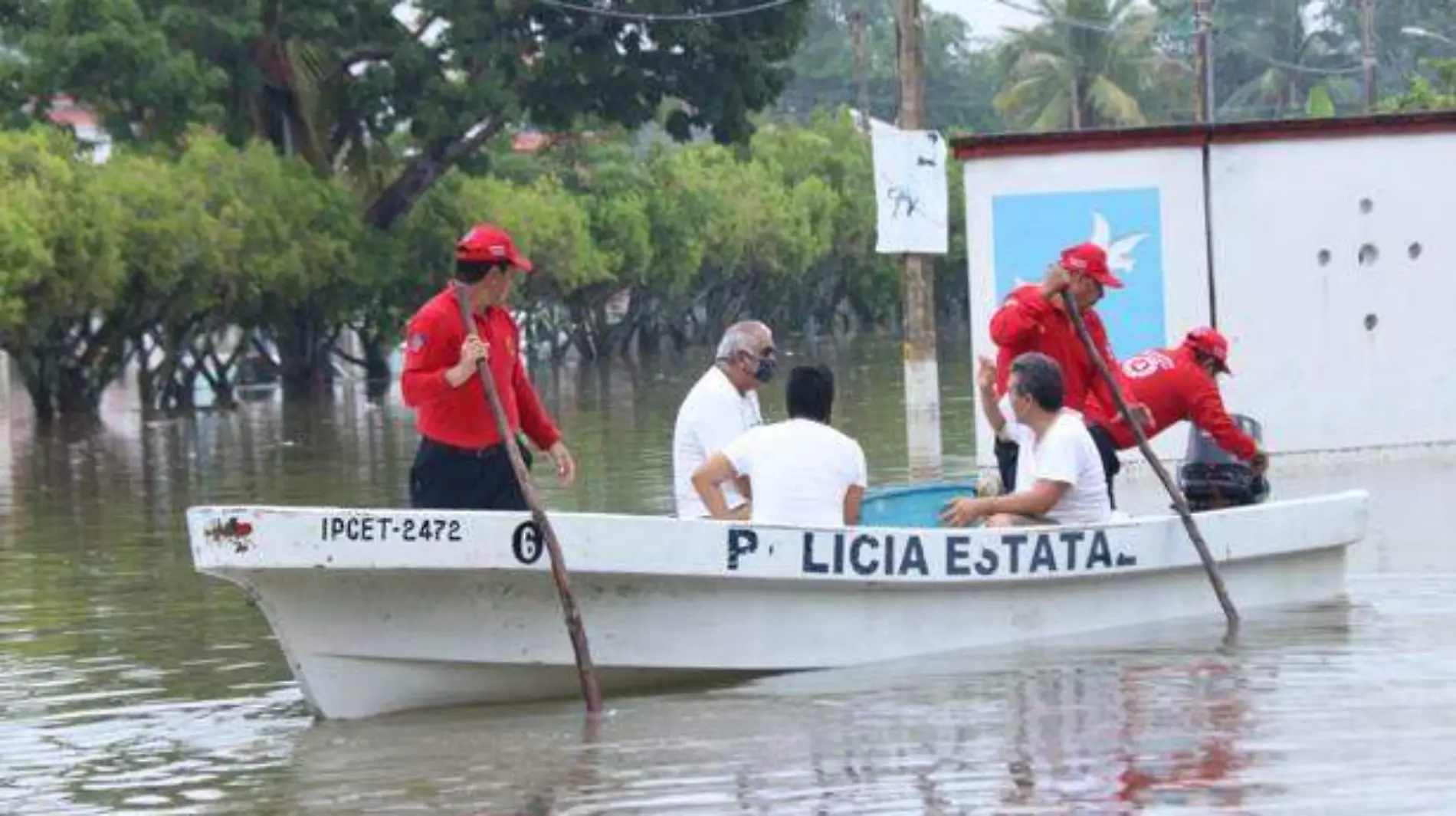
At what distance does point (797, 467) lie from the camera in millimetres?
13672

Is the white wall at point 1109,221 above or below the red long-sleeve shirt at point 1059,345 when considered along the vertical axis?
above

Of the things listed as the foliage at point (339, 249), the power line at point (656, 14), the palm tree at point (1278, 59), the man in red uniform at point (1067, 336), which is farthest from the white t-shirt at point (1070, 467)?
the palm tree at point (1278, 59)

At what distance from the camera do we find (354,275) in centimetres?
5594

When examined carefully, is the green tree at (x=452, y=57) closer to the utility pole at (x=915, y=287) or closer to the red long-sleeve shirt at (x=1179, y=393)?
the utility pole at (x=915, y=287)

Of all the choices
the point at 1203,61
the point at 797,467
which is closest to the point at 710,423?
the point at 797,467

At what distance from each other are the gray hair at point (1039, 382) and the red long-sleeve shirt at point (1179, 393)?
1.57 m

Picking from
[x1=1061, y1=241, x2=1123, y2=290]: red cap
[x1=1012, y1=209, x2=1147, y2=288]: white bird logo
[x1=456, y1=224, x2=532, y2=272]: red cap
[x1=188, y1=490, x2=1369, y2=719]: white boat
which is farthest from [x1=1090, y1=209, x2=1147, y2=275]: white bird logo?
[x1=456, y1=224, x2=532, y2=272]: red cap

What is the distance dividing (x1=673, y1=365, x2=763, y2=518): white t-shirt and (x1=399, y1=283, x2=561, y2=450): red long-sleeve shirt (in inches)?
37.9

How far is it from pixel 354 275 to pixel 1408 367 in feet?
110

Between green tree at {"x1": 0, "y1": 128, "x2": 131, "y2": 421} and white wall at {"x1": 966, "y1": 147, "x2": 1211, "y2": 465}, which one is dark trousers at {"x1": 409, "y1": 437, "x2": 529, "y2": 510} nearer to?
white wall at {"x1": 966, "y1": 147, "x2": 1211, "y2": 465}

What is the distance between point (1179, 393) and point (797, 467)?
2.98m

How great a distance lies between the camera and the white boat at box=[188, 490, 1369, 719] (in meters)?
12.2

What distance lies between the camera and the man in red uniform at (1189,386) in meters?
15.9

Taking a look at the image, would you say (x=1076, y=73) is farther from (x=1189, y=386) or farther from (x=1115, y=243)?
(x=1189, y=386)
